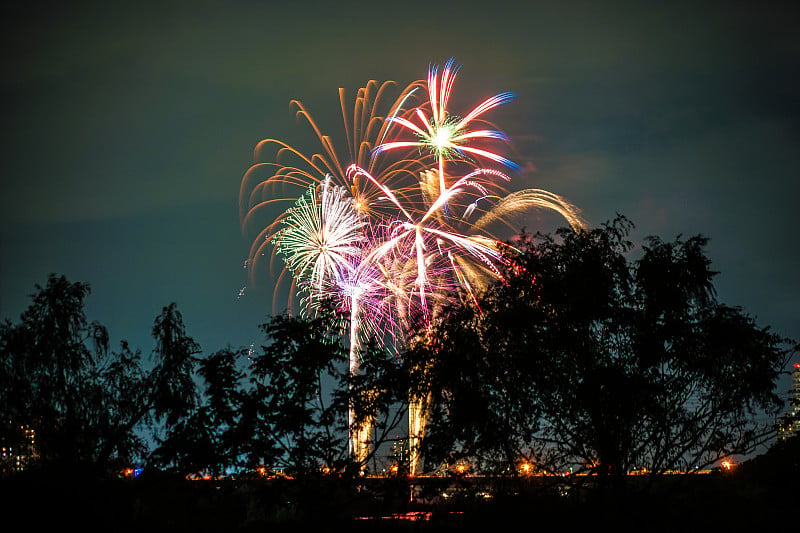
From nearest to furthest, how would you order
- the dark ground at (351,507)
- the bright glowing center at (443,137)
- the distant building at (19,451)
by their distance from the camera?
the dark ground at (351,507)
the distant building at (19,451)
the bright glowing center at (443,137)

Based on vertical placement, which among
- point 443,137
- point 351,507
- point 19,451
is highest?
point 443,137

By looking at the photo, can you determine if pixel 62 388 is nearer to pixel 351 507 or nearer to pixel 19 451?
pixel 19 451

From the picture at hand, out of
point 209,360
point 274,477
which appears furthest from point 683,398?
point 209,360

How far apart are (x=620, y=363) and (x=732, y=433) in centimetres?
279

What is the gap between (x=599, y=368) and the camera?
14.1 m

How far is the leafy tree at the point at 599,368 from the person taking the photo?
14.0 m

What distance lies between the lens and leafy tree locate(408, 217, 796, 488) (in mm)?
14047

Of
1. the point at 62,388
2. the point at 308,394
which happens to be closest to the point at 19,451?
the point at 62,388

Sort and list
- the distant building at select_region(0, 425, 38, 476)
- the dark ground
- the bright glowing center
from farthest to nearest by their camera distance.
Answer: the bright glowing center, the distant building at select_region(0, 425, 38, 476), the dark ground

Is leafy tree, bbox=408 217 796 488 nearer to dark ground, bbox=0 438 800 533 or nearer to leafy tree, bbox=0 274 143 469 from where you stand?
dark ground, bbox=0 438 800 533

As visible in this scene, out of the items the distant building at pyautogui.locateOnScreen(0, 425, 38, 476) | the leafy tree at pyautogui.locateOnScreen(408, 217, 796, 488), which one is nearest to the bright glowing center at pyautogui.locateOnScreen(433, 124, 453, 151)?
the leafy tree at pyautogui.locateOnScreen(408, 217, 796, 488)

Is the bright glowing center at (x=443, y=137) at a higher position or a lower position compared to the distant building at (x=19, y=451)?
higher

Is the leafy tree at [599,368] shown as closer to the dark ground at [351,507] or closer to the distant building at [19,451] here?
the dark ground at [351,507]

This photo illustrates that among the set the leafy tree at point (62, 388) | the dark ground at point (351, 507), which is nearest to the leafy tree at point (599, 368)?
the dark ground at point (351, 507)
